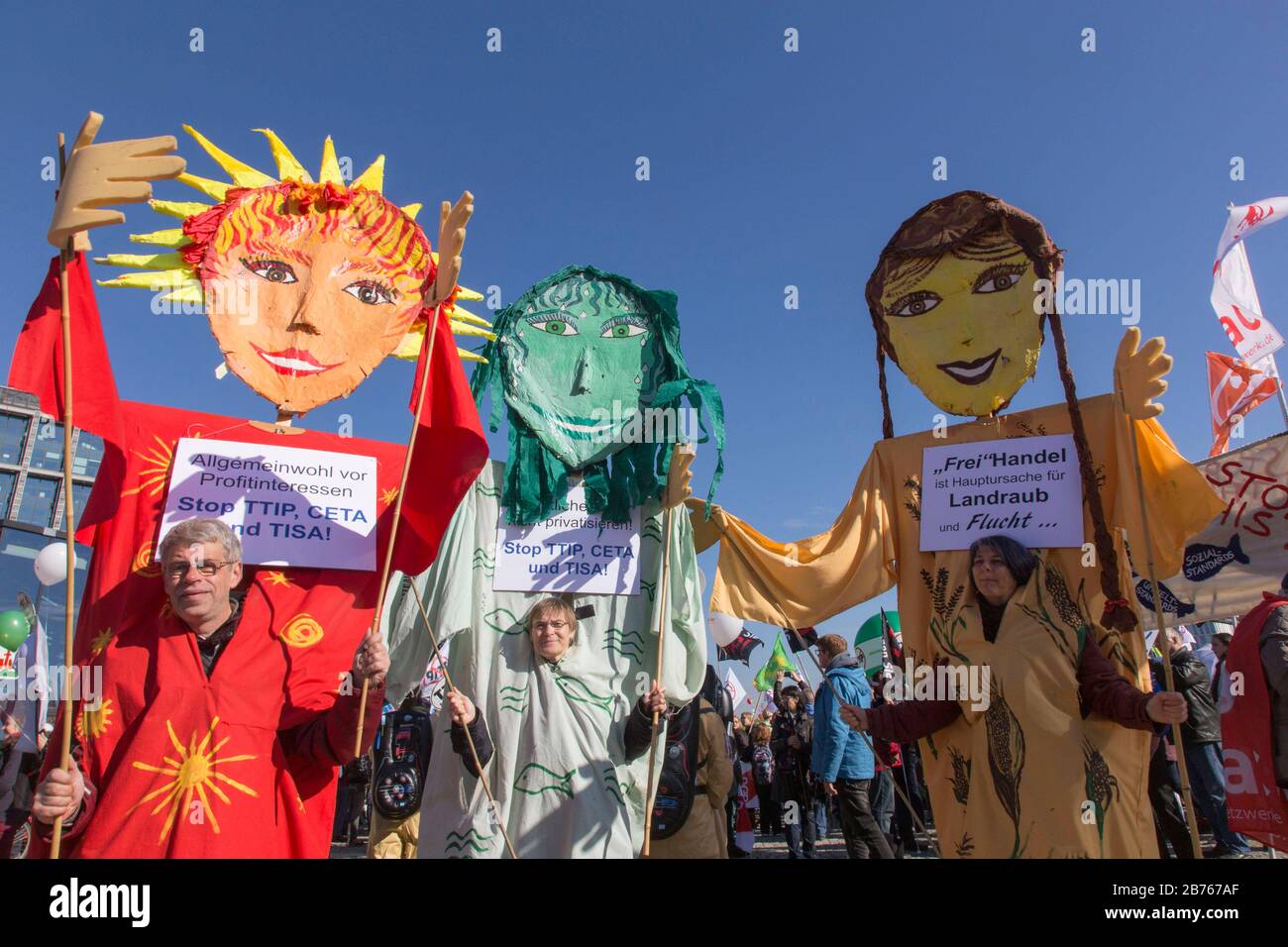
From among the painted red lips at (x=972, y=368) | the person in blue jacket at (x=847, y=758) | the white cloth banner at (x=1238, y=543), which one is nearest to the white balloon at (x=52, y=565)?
the person in blue jacket at (x=847, y=758)

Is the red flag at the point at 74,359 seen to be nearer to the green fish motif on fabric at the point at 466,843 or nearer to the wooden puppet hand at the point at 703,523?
the green fish motif on fabric at the point at 466,843

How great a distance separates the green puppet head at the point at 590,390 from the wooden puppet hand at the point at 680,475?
0.16 metres

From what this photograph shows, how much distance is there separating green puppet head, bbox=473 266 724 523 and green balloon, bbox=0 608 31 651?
253 inches

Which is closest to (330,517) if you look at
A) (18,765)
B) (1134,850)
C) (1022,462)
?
(1022,462)

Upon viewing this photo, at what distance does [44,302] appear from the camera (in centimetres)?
310

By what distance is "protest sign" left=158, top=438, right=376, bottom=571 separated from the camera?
341 cm

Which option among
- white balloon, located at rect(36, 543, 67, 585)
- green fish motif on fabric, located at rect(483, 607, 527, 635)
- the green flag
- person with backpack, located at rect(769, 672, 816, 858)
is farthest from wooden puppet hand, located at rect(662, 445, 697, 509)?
the green flag

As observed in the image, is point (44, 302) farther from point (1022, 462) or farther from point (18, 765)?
point (18, 765)

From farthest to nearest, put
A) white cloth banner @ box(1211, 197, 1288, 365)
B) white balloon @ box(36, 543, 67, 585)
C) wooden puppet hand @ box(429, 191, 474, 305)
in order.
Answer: white cloth banner @ box(1211, 197, 1288, 365) → white balloon @ box(36, 543, 67, 585) → wooden puppet hand @ box(429, 191, 474, 305)

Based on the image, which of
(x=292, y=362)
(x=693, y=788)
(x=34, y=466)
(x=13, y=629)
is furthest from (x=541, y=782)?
(x=34, y=466)

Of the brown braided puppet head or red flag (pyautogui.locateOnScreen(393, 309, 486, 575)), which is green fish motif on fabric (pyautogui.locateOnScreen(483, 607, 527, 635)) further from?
the brown braided puppet head

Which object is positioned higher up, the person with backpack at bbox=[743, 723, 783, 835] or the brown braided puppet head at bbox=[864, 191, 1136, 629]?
the brown braided puppet head at bbox=[864, 191, 1136, 629]

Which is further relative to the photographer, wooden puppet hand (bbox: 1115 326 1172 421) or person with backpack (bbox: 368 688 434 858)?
person with backpack (bbox: 368 688 434 858)

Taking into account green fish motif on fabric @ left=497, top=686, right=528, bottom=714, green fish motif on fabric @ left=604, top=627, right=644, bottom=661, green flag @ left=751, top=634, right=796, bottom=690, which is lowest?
green flag @ left=751, top=634, right=796, bottom=690
